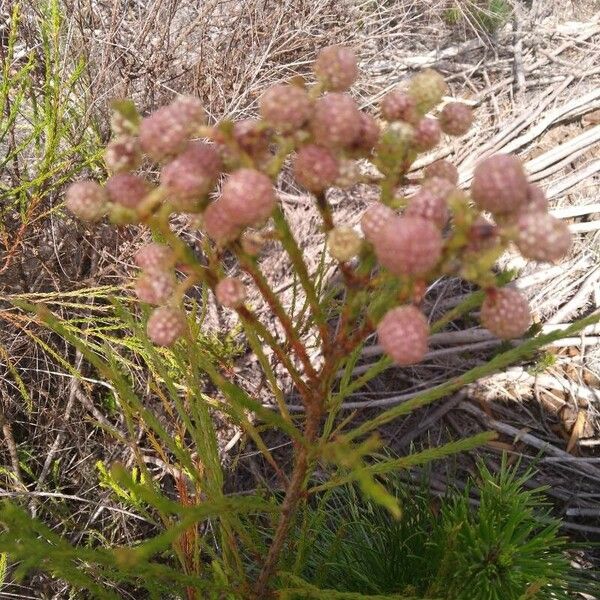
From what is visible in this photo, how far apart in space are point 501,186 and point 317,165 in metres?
0.18

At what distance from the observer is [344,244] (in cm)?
64

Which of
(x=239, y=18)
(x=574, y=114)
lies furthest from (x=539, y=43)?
(x=239, y=18)

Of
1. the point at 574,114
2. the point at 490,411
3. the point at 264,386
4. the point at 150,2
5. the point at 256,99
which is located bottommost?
the point at 490,411

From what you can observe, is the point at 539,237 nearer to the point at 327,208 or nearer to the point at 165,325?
the point at 327,208

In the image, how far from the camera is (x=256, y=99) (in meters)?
2.31

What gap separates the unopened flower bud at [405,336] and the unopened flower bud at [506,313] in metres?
0.08

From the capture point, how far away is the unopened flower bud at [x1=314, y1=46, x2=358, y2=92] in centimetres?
67

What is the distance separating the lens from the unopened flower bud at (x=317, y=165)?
60cm

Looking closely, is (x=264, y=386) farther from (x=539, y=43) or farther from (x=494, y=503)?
(x=539, y=43)

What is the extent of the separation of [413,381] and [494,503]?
80 cm

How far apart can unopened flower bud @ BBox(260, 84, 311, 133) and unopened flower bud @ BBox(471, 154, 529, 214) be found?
19 centimetres

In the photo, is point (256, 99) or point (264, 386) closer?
point (264, 386)

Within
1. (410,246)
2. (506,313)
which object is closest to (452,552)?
(506,313)

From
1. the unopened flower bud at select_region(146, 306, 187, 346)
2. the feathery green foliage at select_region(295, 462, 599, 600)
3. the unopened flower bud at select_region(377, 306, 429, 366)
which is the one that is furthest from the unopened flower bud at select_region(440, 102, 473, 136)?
the feathery green foliage at select_region(295, 462, 599, 600)
